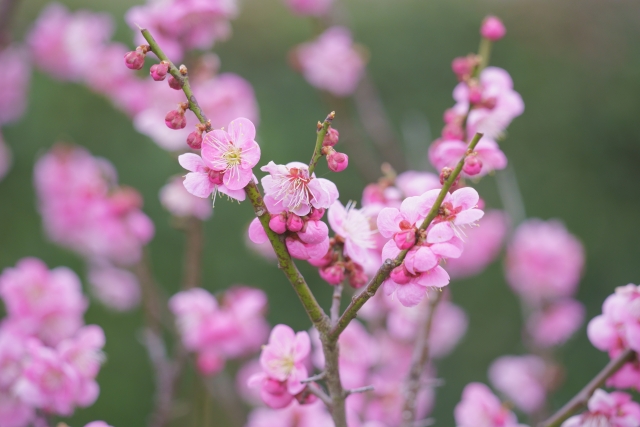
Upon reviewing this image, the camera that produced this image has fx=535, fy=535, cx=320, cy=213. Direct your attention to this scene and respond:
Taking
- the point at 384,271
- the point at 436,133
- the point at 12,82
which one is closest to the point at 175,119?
the point at 384,271

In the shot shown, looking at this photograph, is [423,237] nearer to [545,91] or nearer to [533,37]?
[545,91]

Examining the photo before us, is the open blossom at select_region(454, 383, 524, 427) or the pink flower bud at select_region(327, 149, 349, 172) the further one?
the open blossom at select_region(454, 383, 524, 427)

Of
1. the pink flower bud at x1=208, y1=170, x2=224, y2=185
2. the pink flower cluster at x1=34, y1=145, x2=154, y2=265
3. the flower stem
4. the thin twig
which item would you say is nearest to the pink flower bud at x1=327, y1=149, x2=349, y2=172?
the pink flower bud at x1=208, y1=170, x2=224, y2=185

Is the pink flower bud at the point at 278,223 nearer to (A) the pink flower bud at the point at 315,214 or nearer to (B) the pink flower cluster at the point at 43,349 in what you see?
(A) the pink flower bud at the point at 315,214

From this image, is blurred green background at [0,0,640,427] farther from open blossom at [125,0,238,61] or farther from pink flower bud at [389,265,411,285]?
pink flower bud at [389,265,411,285]

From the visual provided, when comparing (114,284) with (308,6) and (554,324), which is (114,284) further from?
(554,324)

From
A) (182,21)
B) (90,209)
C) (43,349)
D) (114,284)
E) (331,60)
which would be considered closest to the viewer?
(43,349)
